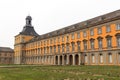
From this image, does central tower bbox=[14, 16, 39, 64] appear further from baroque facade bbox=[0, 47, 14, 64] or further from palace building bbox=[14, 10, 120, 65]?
baroque facade bbox=[0, 47, 14, 64]

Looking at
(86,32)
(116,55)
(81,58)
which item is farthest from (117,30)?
(81,58)

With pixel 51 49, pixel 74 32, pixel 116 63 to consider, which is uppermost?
pixel 74 32

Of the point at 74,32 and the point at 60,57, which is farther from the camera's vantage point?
the point at 60,57

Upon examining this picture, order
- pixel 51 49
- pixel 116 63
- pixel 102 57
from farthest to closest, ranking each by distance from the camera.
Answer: pixel 51 49
pixel 102 57
pixel 116 63

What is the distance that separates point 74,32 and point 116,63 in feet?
62.1

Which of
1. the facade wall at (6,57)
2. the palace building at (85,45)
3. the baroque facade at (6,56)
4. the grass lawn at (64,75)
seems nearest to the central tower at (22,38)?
the palace building at (85,45)

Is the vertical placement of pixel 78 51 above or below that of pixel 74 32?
below

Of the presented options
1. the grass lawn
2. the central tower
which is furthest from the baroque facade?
the grass lawn

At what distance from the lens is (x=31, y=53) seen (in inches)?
3406

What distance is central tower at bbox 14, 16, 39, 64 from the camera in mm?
94287

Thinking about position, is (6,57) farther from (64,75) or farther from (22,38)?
(64,75)

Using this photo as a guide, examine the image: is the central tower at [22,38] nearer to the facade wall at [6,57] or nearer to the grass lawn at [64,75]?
the facade wall at [6,57]

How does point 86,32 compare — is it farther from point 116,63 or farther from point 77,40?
point 116,63

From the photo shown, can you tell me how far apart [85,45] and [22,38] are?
171 ft
